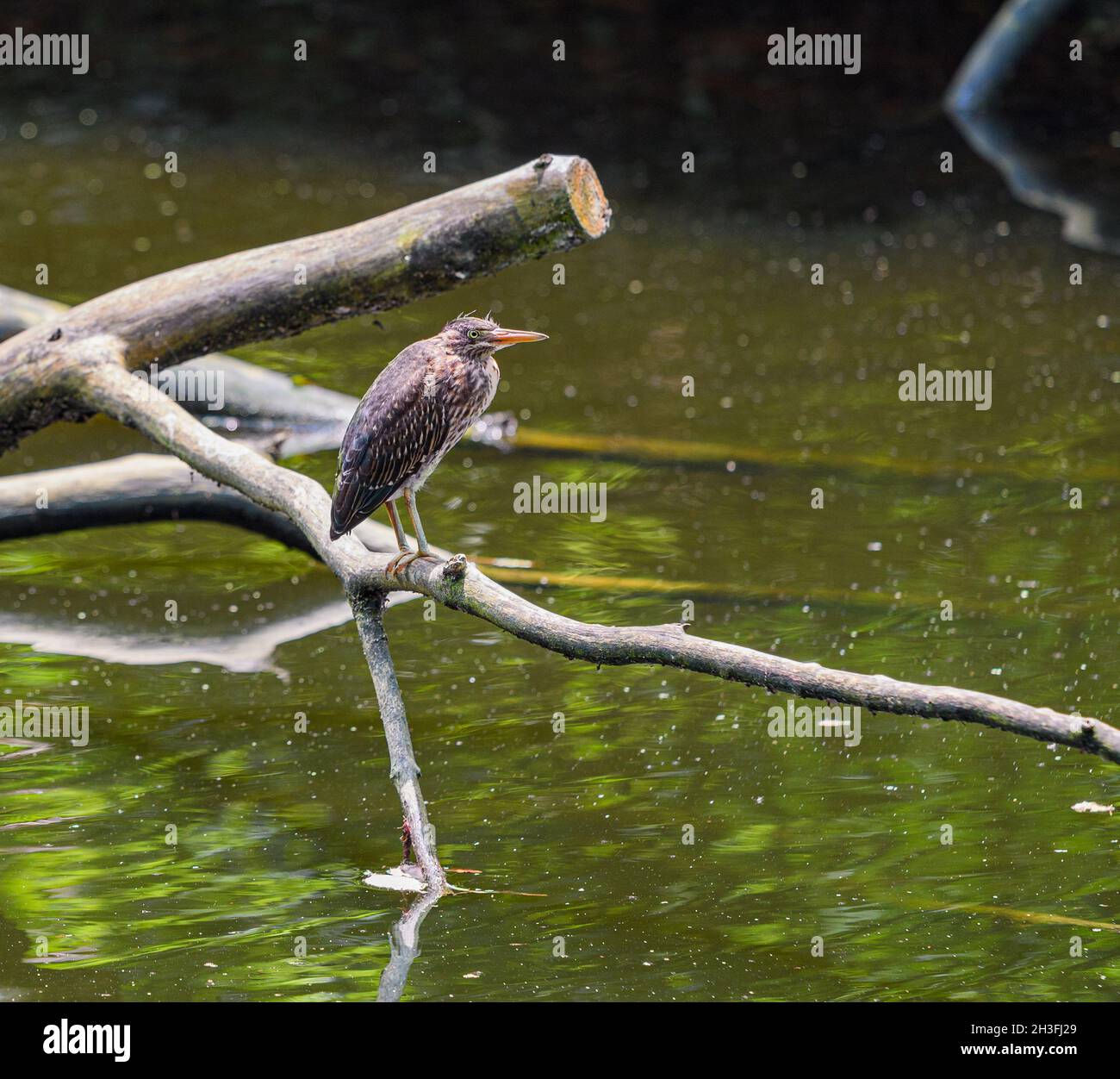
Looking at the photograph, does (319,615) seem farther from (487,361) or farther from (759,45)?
(759,45)

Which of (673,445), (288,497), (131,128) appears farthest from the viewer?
(131,128)

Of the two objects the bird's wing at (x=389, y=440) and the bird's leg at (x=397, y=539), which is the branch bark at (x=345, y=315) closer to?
the bird's leg at (x=397, y=539)

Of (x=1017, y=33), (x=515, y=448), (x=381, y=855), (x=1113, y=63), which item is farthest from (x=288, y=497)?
(x=1113, y=63)

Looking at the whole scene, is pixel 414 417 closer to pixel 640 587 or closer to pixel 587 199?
pixel 587 199

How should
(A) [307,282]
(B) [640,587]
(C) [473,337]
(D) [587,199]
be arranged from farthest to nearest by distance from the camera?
(B) [640,587] → (A) [307,282] → (D) [587,199] → (C) [473,337]

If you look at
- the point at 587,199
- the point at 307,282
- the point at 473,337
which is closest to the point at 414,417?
the point at 473,337

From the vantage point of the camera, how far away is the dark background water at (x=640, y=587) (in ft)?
14.1

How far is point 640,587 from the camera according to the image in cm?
641

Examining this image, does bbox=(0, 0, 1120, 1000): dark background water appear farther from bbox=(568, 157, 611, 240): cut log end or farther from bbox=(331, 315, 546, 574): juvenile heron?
bbox=(568, 157, 611, 240): cut log end

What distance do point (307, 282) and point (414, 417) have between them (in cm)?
120

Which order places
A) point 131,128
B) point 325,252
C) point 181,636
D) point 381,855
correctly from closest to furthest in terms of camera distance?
point 381,855
point 325,252
point 181,636
point 131,128

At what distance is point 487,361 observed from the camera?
4.77 metres

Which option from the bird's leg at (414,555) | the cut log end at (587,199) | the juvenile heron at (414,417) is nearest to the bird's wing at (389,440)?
the juvenile heron at (414,417)

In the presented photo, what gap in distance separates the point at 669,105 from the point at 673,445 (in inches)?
230
